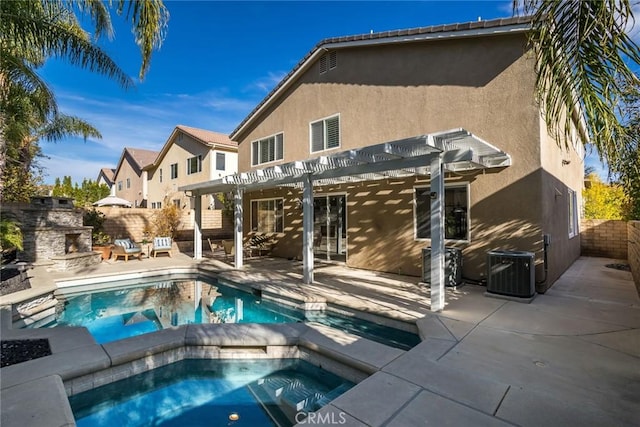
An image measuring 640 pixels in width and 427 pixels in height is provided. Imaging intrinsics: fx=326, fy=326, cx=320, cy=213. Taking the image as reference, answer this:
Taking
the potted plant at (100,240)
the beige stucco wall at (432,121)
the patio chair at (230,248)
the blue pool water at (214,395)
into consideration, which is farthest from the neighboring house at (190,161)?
the blue pool water at (214,395)

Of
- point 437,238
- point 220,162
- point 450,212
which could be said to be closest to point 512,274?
point 437,238

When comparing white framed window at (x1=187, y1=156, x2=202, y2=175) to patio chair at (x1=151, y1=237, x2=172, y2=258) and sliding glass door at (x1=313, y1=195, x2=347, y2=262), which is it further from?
sliding glass door at (x1=313, y1=195, x2=347, y2=262)

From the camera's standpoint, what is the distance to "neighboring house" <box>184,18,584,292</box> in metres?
8.62

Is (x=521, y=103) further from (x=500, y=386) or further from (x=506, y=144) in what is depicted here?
(x=500, y=386)

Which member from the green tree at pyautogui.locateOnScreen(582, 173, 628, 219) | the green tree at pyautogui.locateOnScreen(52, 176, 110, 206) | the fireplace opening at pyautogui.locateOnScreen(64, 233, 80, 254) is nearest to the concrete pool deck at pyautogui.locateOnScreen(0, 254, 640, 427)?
the fireplace opening at pyautogui.locateOnScreen(64, 233, 80, 254)

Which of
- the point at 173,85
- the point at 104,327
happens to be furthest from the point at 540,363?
the point at 173,85

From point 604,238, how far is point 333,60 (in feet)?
48.3

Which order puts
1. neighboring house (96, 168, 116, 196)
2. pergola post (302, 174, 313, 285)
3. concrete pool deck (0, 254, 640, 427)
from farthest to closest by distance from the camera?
neighboring house (96, 168, 116, 196), pergola post (302, 174, 313, 285), concrete pool deck (0, 254, 640, 427)

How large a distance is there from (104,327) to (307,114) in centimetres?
1078

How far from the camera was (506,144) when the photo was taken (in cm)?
899

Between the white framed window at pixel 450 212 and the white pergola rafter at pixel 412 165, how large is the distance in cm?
67

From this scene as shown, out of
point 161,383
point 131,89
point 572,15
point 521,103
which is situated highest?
point 131,89

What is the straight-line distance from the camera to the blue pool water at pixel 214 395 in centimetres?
435

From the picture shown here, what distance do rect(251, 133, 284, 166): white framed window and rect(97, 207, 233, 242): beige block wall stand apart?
7.29 m
